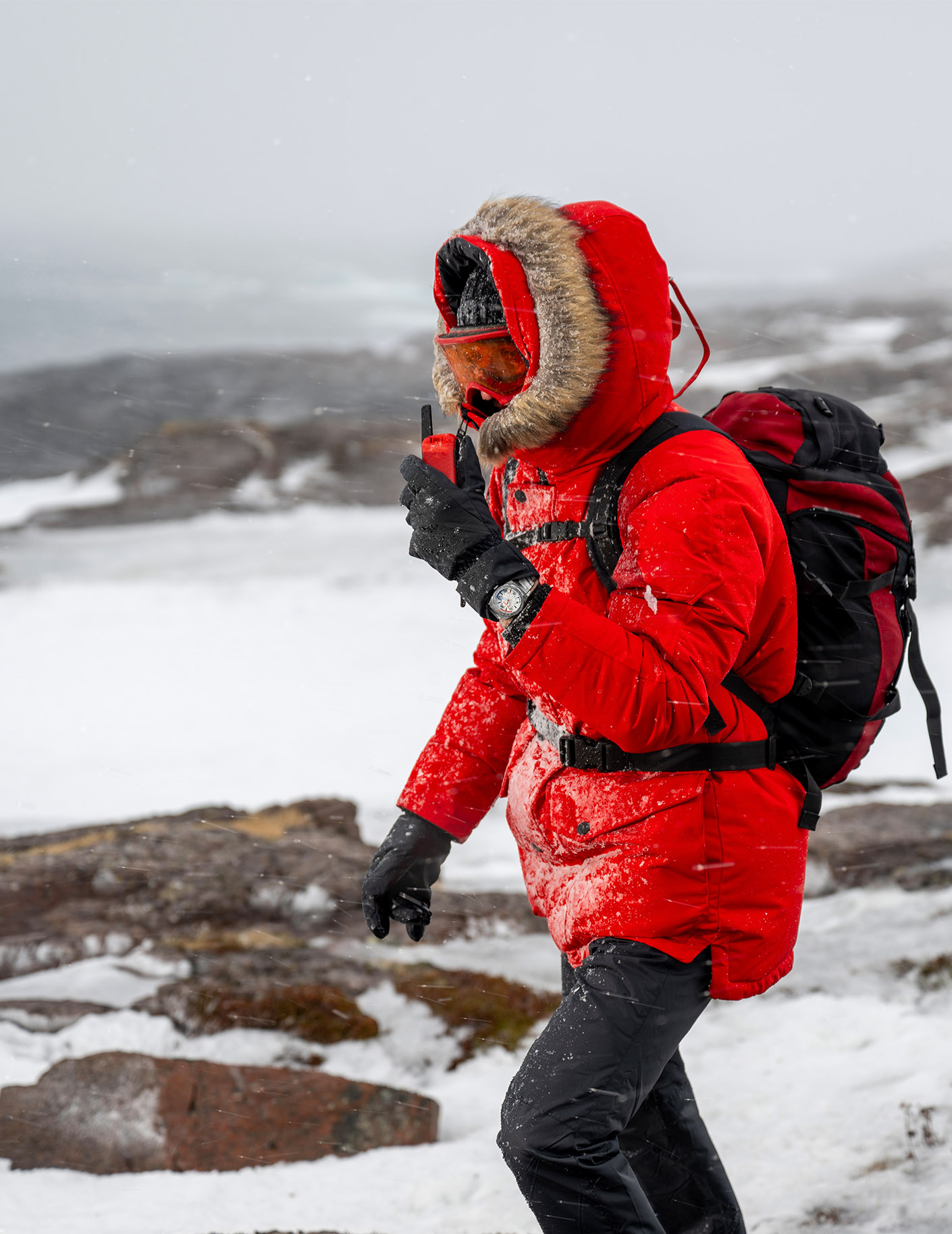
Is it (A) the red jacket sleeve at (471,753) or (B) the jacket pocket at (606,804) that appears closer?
(B) the jacket pocket at (606,804)

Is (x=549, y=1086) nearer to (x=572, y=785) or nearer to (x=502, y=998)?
(x=572, y=785)

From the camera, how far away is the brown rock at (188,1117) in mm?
3088

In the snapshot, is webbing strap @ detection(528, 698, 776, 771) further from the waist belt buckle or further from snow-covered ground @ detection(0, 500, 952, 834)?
snow-covered ground @ detection(0, 500, 952, 834)

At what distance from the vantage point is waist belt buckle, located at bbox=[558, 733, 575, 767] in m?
1.73

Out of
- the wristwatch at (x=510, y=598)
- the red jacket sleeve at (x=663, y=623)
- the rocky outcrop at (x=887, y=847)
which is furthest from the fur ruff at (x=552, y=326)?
the rocky outcrop at (x=887, y=847)

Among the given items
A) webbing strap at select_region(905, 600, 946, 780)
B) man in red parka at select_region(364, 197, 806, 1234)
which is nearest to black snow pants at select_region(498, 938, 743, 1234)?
man in red parka at select_region(364, 197, 806, 1234)

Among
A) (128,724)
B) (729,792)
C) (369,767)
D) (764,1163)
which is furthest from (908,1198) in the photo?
(128,724)

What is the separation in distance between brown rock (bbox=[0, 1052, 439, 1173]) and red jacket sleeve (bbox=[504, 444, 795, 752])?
90.5 inches

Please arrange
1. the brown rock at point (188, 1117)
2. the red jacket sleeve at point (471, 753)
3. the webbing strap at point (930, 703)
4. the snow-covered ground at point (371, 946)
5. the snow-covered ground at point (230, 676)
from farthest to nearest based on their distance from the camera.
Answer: the snow-covered ground at point (230, 676) < the brown rock at point (188, 1117) < the snow-covered ground at point (371, 946) < the red jacket sleeve at point (471, 753) < the webbing strap at point (930, 703)

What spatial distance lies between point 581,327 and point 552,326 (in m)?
0.05

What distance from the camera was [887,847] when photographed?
5164 millimetres

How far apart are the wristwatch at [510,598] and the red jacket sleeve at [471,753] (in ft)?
2.04

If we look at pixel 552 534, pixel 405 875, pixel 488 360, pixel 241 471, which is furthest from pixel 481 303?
pixel 241 471

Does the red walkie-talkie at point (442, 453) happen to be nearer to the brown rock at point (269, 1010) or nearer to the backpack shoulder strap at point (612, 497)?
the backpack shoulder strap at point (612, 497)
